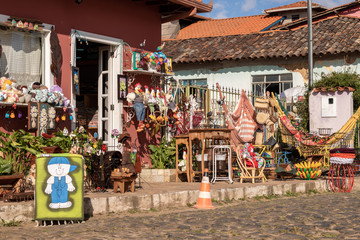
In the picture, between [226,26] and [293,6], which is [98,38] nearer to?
[293,6]

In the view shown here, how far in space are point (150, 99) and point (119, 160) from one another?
9.77 feet

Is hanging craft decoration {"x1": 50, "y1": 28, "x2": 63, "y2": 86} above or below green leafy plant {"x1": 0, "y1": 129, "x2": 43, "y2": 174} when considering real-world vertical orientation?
above

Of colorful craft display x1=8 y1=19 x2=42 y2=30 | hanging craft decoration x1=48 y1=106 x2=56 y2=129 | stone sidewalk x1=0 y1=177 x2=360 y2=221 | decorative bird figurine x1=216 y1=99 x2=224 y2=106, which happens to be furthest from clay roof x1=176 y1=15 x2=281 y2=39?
hanging craft decoration x1=48 y1=106 x2=56 y2=129

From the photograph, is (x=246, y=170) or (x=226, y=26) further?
(x=226, y=26)

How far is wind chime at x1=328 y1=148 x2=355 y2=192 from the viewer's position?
39.8ft

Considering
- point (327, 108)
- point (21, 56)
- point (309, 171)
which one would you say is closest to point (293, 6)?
point (327, 108)

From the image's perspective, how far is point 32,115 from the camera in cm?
958

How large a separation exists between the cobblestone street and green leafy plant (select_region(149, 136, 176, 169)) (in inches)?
134

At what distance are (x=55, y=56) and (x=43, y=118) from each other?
1.25 metres

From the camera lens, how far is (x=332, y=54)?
856 inches

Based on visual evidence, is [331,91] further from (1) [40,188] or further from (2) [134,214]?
(1) [40,188]

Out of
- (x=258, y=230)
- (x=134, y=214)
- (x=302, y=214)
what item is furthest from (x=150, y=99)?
(x=258, y=230)

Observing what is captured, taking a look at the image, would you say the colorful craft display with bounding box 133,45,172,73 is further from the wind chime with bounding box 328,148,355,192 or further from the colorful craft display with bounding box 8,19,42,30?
the wind chime with bounding box 328,148,355,192

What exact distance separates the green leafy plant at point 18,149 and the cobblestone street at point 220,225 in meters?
1.71
